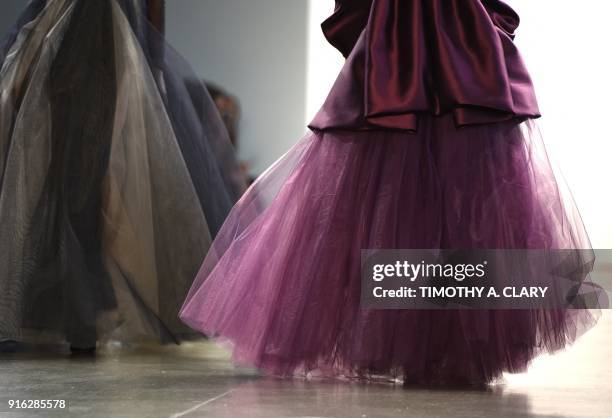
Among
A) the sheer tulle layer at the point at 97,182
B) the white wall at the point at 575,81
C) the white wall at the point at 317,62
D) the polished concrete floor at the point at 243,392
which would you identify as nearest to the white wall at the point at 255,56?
the white wall at the point at 317,62

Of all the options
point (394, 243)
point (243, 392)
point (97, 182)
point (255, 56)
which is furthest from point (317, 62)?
point (243, 392)

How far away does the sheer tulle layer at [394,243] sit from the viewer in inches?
48.3

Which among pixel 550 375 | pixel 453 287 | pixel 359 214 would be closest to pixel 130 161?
pixel 359 214

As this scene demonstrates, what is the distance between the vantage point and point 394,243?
1247mm

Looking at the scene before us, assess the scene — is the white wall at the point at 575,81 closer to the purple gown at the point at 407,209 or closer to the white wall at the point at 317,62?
the white wall at the point at 317,62

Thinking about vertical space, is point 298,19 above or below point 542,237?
above

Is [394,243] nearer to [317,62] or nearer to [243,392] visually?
[243,392]

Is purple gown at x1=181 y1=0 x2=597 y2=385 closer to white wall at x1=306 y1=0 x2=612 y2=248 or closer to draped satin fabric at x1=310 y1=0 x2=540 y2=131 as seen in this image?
draped satin fabric at x1=310 y1=0 x2=540 y2=131

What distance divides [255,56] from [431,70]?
3.38ft

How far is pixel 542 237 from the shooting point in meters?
1.25

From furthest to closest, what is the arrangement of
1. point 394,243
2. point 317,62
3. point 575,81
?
point 575,81 < point 317,62 < point 394,243

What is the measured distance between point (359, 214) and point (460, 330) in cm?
20

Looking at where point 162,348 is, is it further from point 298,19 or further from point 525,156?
point 298,19

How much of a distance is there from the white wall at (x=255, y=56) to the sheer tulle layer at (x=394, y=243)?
0.80 m
